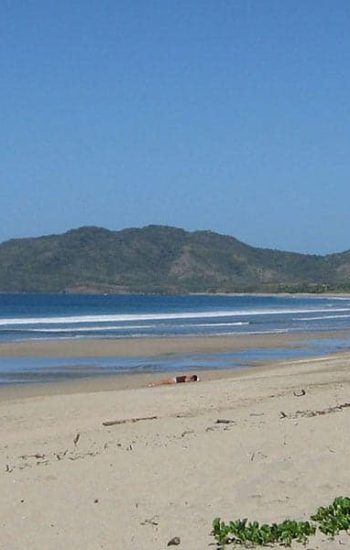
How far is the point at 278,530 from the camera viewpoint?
6.41m

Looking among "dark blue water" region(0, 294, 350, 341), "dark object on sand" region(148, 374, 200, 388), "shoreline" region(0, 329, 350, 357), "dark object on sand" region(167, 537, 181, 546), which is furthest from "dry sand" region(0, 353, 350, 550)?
"dark blue water" region(0, 294, 350, 341)

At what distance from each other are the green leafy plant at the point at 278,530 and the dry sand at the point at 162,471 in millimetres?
131

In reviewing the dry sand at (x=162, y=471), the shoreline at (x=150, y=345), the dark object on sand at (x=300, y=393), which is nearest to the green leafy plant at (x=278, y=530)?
the dry sand at (x=162, y=471)

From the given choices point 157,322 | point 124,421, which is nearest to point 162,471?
point 124,421

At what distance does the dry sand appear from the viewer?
702 centimetres

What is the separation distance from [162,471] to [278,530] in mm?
2436

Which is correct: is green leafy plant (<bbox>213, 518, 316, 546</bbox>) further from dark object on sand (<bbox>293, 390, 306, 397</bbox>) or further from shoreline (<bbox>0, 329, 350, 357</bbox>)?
shoreline (<bbox>0, 329, 350, 357</bbox>)

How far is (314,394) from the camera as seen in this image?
1513 cm

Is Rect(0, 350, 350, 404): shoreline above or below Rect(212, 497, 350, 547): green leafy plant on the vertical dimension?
below

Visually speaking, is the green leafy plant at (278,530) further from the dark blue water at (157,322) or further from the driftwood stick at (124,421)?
the dark blue water at (157,322)

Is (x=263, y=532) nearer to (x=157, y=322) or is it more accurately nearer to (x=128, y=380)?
(x=128, y=380)

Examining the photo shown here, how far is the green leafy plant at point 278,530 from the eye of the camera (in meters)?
6.33

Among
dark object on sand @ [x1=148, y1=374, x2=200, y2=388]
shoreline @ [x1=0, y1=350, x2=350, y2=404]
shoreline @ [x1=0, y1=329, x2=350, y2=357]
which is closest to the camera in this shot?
shoreline @ [x1=0, y1=350, x2=350, y2=404]

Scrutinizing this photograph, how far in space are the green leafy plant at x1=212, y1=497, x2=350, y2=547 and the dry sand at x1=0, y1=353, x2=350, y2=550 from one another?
13 centimetres
